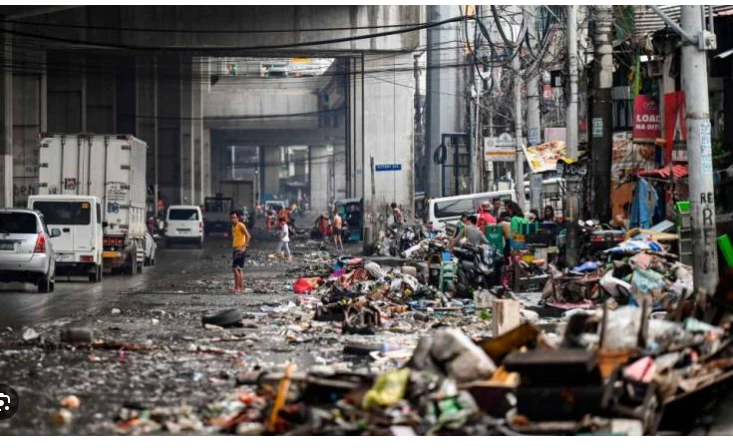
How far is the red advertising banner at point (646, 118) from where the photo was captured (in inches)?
1086

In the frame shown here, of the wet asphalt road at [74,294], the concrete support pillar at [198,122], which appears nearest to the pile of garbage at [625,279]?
Answer: the wet asphalt road at [74,294]

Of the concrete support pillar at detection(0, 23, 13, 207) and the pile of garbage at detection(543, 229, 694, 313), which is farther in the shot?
the concrete support pillar at detection(0, 23, 13, 207)

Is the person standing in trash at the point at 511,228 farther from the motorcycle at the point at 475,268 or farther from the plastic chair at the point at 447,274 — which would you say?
the plastic chair at the point at 447,274

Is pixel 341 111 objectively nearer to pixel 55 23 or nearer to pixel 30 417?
pixel 55 23

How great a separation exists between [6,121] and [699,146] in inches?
1203

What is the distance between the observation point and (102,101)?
65.5m

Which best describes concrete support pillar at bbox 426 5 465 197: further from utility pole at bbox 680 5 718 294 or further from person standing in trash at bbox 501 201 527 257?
utility pole at bbox 680 5 718 294

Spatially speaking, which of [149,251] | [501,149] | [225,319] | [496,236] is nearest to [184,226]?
[149,251]

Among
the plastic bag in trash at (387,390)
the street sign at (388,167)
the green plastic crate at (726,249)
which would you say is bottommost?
the plastic bag in trash at (387,390)

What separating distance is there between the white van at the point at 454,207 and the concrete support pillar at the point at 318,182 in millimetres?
86240

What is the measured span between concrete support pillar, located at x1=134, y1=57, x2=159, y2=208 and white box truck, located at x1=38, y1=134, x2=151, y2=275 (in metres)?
33.4

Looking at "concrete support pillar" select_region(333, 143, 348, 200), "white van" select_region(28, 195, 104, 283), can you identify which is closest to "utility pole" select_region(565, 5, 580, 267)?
"white van" select_region(28, 195, 104, 283)

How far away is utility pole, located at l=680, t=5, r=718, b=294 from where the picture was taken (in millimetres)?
16891

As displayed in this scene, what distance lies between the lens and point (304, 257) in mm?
44656
